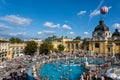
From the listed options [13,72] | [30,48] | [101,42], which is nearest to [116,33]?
[101,42]

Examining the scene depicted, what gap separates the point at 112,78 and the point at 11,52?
47810 mm

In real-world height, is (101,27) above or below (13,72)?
above

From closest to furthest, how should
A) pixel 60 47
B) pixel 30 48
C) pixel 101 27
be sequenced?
pixel 30 48, pixel 101 27, pixel 60 47

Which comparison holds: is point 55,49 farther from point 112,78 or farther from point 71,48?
point 112,78

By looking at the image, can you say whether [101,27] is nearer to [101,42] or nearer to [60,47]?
[101,42]

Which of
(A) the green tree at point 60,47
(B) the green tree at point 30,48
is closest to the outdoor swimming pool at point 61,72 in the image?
(B) the green tree at point 30,48

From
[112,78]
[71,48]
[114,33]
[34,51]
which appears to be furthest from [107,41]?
[112,78]

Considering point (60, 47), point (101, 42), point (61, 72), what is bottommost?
point (61, 72)

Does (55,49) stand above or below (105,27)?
below

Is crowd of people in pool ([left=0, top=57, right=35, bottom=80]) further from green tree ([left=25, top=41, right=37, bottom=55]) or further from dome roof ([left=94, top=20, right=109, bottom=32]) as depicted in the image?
dome roof ([left=94, top=20, right=109, bottom=32])

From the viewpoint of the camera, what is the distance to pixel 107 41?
7769 centimetres

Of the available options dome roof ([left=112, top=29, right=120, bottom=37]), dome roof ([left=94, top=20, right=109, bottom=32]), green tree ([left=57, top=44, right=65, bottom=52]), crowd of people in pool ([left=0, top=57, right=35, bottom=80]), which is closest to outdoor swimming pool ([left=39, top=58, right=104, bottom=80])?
crowd of people in pool ([left=0, top=57, right=35, bottom=80])

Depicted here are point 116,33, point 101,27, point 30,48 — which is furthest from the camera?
point 116,33

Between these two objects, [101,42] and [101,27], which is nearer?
[101,42]
